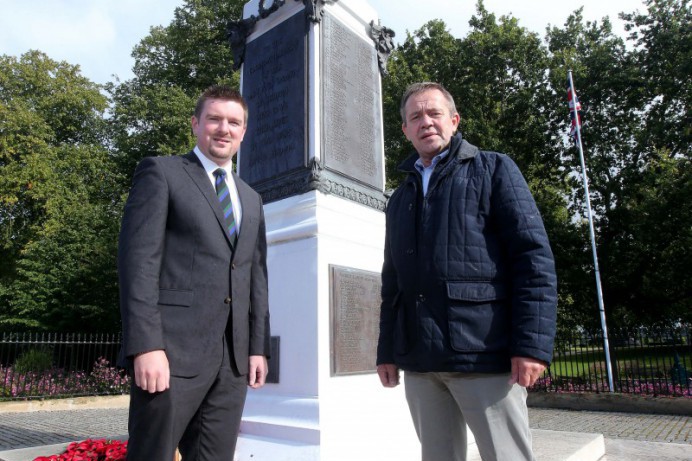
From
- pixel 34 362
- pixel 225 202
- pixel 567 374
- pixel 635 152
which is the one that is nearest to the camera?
pixel 225 202

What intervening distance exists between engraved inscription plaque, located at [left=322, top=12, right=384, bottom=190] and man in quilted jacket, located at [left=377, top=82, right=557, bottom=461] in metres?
2.88

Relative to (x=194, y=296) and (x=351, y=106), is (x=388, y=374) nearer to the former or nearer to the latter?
(x=194, y=296)

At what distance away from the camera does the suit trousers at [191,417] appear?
2055 millimetres

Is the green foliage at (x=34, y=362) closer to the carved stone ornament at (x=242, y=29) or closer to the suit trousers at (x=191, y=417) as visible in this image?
the carved stone ornament at (x=242, y=29)

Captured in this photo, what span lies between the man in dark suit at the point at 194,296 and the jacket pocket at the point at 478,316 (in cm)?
97

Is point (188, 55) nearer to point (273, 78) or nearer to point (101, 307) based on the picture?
point (101, 307)

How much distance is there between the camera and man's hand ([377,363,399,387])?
2621 mm

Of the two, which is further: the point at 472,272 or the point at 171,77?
the point at 171,77

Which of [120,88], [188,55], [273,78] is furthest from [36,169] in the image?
[273,78]

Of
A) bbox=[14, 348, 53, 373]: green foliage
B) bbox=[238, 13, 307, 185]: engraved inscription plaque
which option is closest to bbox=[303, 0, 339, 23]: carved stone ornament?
bbox=[238, 13, 307, 185]: engraved inscription plaque

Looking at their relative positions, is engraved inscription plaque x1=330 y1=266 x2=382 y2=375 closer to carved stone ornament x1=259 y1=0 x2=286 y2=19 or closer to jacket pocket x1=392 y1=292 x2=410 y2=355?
jacket pocket x1=392 y1=292 x2=410 y2=355

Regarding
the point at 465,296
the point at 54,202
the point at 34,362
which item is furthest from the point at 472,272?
the point at 54,202

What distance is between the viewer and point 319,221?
15.4ft

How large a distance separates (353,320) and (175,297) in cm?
272
